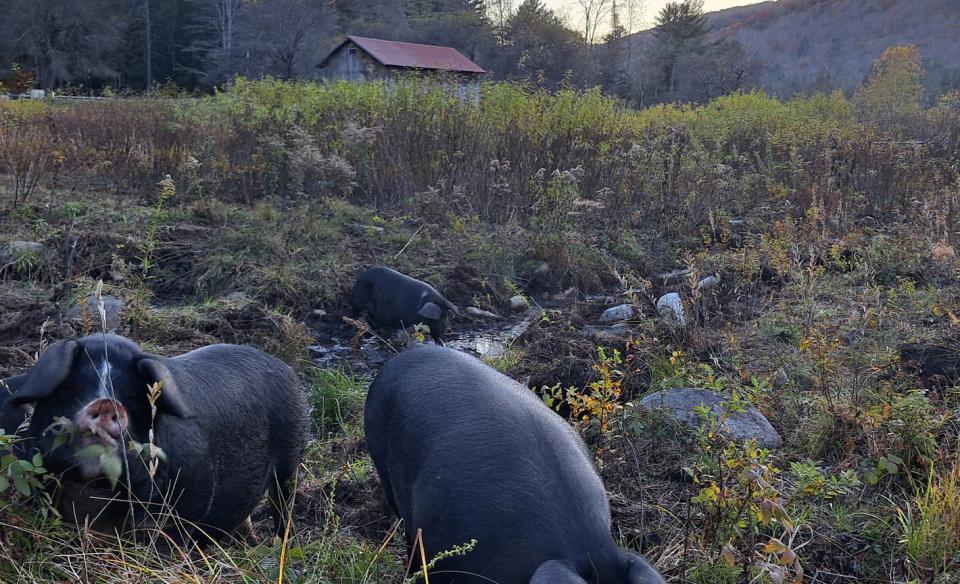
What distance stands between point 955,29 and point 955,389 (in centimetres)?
6137

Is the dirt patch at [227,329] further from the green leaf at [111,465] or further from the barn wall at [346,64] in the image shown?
the barn wall at [346,64]

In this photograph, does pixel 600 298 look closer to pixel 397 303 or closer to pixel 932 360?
pixel 397 303

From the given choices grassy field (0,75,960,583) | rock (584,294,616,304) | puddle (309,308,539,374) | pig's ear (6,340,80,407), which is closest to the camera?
pig's ear (6,340,80,407)

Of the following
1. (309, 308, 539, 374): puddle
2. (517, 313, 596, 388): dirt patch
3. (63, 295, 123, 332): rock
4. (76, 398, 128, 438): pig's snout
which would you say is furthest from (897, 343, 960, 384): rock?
(63, 295, 123, 332): rock

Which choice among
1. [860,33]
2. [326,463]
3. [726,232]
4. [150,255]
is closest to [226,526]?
[326,463]

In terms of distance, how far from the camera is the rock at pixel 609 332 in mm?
5453

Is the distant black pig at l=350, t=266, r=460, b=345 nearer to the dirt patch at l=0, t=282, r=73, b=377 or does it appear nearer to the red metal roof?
the dirt patch at l=0, t=282, r=73, b=377

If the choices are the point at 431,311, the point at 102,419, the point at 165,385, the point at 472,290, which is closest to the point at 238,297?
the point at 431,311

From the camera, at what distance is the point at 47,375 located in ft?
7.84

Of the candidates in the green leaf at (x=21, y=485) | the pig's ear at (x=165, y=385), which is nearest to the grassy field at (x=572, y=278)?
the green leaf at (x=21, y=485)

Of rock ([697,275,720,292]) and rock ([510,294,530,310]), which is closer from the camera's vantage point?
rock ([697,275,720,292])

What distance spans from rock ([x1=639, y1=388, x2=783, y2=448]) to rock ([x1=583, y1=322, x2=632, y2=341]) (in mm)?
1095

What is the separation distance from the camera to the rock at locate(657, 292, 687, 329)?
5.33 meters

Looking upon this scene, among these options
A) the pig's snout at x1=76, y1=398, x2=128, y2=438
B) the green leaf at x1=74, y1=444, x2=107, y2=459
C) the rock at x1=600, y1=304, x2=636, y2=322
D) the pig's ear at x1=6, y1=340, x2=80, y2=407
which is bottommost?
the rock at x1=600, y1=304, x2=636, y2=322
